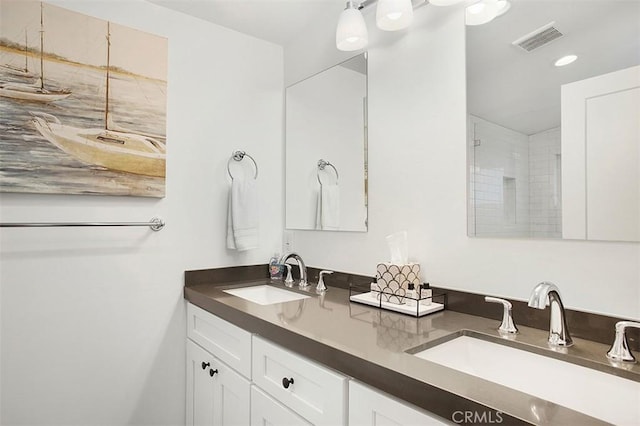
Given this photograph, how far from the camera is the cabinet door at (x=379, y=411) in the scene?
779 mm

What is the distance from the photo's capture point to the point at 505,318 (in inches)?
44.7

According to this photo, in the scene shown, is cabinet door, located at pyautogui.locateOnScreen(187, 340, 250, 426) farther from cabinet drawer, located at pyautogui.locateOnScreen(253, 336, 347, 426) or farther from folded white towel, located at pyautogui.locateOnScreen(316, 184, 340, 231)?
folded white towel, located at pyautogui.locateOnScreen(316, 184, 340, 231)

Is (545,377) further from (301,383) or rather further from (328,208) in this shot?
(328,208)

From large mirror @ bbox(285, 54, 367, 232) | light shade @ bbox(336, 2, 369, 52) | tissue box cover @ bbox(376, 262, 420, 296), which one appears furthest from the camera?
large mirror @ bbox(285, 54, 367, 232)

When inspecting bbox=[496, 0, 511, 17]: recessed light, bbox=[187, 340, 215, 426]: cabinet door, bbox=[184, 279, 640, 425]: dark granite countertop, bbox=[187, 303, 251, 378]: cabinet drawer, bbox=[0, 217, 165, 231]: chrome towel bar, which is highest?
bbox=[496, 0, 511, 17]: recessed light

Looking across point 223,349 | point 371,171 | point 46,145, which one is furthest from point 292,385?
point 46,145

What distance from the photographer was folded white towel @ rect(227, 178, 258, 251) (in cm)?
193

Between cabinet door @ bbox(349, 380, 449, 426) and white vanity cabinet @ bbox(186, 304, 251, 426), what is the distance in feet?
1.74

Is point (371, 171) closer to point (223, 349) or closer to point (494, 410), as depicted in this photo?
point (223, 349)

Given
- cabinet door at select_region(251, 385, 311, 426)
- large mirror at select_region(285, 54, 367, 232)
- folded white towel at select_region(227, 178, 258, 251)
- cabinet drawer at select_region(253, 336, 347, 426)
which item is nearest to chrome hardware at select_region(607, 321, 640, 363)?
cabinet drawer at select_region(253, 336, 347, 426)

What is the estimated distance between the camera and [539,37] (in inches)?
45.6

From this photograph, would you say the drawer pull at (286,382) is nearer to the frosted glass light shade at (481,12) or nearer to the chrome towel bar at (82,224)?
the chrome towel bar at (82,224)

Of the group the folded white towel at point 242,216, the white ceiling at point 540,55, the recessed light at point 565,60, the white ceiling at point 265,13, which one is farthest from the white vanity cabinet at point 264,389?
the white ceiling at point 265,13

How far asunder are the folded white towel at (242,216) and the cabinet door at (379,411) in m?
1.16
